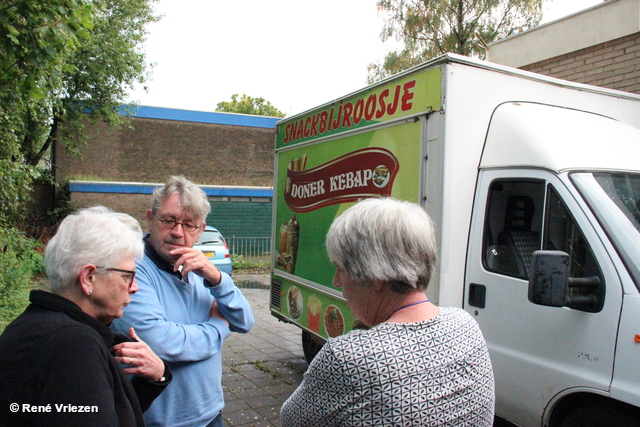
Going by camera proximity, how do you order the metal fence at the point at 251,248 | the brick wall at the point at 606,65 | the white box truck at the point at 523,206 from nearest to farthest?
1. the white box truck at the point at 523,206
2. the brick wall at the point at 606,65
3. the metal fence at the point at 251,248

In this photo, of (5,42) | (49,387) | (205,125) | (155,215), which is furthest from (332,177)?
(205,125)

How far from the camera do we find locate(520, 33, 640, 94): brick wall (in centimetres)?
664

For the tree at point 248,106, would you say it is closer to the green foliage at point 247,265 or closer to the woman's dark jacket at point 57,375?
the green foliage at point 247,265

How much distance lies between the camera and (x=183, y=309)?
2234 millimetres

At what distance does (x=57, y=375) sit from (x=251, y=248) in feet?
55.7

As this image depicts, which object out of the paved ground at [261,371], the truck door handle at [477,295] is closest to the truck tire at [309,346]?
the paved ground at [261,371]

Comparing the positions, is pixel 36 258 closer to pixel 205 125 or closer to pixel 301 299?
pixel 301 299

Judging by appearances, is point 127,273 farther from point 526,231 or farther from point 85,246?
point 526,231

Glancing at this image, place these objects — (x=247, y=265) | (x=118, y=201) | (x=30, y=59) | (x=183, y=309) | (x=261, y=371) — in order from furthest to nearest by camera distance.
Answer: (x=118, y=201)
(x=247, y=265)
(x=261, y=371)
(x=30, y=59)
(x=183, y=309)

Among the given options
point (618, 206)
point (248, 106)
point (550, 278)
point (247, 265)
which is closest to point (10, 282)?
point (550, 278)

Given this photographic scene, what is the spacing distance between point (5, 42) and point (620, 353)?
5.53 meters

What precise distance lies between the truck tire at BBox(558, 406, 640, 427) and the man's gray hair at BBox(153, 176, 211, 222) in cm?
237

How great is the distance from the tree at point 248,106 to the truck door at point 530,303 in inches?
1861

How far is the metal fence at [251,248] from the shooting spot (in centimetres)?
1783
